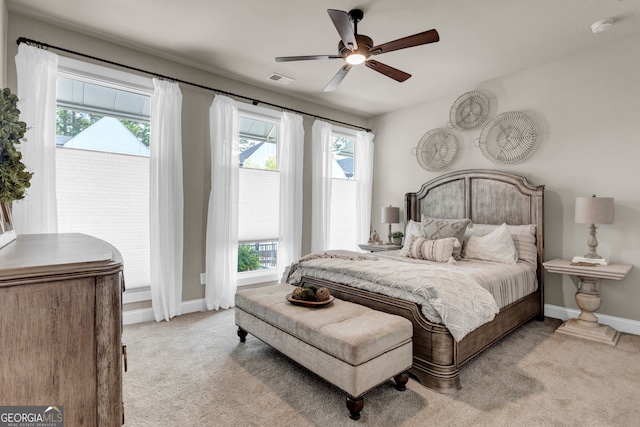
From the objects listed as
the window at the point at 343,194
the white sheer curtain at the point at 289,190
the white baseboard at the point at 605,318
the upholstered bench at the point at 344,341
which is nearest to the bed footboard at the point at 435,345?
the upholstered bench at the point at 344,341

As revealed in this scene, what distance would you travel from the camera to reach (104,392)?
2.58 ft

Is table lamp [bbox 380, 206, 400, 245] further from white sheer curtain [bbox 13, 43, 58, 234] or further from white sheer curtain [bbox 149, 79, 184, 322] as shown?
white sheer curtain [bbox 13, 43, 58, 234]

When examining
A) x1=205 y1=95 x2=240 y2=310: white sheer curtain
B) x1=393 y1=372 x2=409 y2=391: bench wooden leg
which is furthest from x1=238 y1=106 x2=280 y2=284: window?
x1=393 y1=372 x2=409 y2=391: bench wooden leg

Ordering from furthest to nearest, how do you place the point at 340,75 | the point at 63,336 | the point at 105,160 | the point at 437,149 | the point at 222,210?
the point at 437,149
the point at 222,210
the point at 105,160
the point at 340,75
the point at 63,336

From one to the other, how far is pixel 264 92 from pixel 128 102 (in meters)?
1.71

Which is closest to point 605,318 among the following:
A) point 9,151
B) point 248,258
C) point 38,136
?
point 248,258

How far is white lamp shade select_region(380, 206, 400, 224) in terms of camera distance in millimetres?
5141

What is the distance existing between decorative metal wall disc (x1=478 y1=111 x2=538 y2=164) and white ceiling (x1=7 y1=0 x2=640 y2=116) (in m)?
A: 0.58

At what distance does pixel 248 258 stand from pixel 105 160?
2075mm

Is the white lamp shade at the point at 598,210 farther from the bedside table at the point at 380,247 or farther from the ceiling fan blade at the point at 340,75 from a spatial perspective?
the ceiling fan blade at the point at 340,75

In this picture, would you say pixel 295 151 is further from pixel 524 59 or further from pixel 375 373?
pixel 375 373

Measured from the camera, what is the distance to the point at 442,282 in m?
2.37

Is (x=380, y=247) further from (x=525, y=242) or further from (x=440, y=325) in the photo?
(x=440, y=325)

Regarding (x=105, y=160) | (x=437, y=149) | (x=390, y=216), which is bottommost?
(x=390, y=216)
